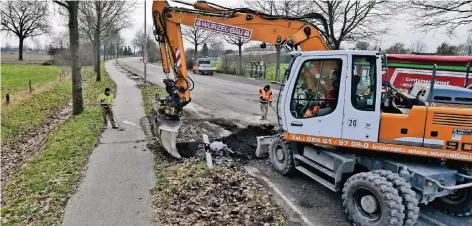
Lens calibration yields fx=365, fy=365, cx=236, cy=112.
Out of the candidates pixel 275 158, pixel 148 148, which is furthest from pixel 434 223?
pixel 148 148

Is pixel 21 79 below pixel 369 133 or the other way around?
below

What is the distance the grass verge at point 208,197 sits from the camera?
6.12m

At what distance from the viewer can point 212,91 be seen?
24.2 metres

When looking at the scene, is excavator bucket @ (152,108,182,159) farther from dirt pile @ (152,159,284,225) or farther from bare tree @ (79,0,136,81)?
bare tree @ (79,0,136,81)

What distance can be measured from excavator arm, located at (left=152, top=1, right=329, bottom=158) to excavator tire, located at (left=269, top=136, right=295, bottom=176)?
7.17 ft

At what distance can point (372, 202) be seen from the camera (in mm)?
5746

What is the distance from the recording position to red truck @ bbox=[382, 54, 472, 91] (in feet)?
30.3

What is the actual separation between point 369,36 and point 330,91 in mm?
19812

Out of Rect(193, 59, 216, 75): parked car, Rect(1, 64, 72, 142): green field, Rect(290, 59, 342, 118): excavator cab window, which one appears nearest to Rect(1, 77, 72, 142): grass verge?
Rect(1, 64, 72, 142): green field

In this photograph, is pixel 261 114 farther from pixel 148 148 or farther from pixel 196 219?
pixel 196 219

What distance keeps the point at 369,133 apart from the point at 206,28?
4.51 meters

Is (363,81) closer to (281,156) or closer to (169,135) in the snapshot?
(281,156)

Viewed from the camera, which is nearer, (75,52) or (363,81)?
(363,81)

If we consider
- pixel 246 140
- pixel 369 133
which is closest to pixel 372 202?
pixel 369 133
